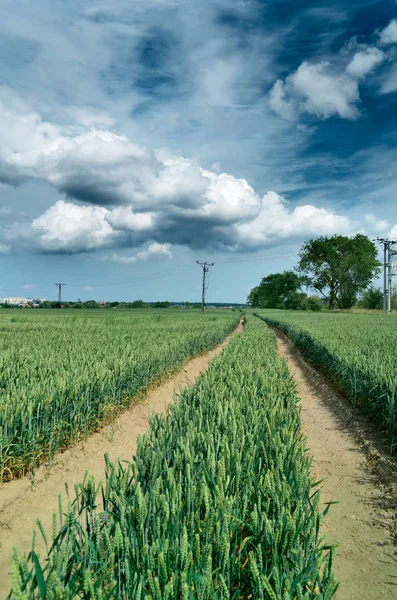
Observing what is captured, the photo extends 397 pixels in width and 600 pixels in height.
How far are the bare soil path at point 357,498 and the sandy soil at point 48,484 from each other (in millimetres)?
2275

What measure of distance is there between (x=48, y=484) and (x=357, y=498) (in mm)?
3706

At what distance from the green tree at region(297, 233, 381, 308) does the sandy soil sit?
6962 cm

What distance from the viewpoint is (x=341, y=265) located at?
233 feet

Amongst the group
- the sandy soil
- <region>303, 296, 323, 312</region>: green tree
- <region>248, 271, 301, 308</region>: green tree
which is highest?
<region>248, 271, 301, 308</region>: green tree

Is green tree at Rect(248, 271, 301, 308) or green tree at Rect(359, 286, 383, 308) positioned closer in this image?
green tree at Rect(359, 286, 383, 308)

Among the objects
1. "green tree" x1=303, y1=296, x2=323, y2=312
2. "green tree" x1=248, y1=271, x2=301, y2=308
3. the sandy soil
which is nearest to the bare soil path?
the sandy soil

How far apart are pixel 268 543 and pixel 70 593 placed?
1.09 metres

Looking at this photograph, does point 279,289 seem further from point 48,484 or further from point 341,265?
point 48,484

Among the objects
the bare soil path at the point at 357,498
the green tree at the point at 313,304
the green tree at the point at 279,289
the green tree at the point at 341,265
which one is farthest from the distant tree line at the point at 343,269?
the bare soil path at the point at 357,498

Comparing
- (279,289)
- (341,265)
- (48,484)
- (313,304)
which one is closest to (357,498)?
(48,484)

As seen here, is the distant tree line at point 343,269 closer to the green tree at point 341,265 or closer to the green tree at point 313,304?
the green tree at point 341,265

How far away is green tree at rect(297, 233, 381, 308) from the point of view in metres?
70.2

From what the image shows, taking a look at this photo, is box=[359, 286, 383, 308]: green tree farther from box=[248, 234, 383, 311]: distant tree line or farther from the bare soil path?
the bare soil path

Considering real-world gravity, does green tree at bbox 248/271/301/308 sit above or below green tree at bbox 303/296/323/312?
above
